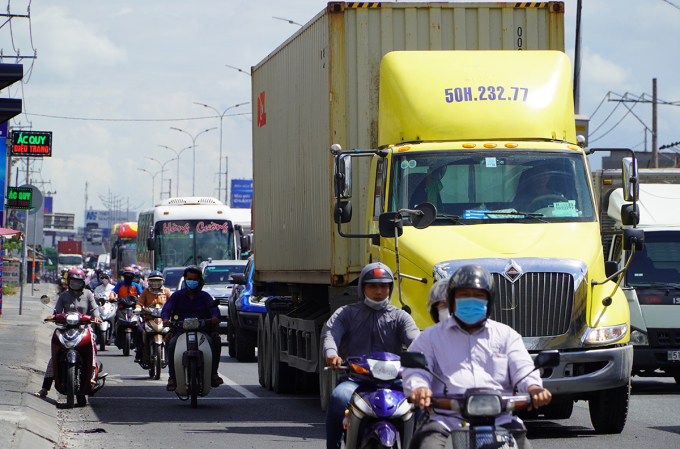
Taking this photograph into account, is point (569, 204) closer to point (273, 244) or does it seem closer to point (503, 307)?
point (503, 307)

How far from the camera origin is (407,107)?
11.1 metres

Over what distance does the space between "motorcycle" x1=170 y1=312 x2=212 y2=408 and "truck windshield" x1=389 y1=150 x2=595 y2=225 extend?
3.68 m

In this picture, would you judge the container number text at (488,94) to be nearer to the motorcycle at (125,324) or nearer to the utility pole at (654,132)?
the motorcycle at (125,324)

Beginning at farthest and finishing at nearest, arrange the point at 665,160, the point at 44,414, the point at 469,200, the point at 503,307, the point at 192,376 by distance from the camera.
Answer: the point at 665,160, the point at 192,376, the point at 44,414, the point at 469,200, the point at 503,307

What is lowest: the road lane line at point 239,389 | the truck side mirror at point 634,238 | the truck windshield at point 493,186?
the road lane line at point 239,389

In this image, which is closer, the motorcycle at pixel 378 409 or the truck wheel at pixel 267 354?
the motorcycle at pixel 378 409

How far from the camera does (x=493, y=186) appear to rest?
416 inches

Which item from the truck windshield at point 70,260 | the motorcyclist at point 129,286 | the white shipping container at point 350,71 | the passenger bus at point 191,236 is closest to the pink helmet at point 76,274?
the white shipping container at point 350,71

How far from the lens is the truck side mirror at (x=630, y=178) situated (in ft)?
33.8

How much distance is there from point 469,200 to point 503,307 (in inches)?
50.4

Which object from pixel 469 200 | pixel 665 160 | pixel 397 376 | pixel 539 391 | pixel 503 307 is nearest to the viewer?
pixel 539 391

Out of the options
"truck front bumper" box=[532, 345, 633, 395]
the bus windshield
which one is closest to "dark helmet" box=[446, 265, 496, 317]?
"truck front bumper" box=[532, 345, 633, 395]

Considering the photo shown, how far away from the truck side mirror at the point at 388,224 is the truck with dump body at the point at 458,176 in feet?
0.07

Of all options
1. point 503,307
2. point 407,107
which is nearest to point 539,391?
point 503,307
